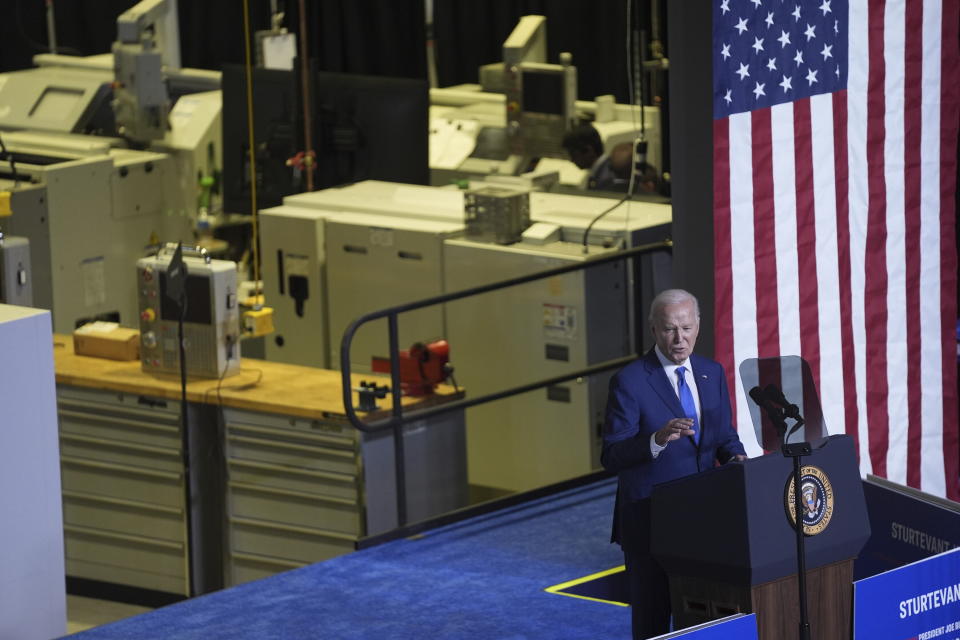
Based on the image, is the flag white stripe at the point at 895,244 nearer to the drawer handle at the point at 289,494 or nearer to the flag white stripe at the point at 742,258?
the flag white stripe at the point at 742,258

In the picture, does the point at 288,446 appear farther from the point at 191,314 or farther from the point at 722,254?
the point at 722,254

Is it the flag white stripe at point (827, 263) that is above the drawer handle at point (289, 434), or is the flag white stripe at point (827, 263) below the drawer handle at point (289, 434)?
above

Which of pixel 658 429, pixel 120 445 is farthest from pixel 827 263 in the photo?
pixel 120 445

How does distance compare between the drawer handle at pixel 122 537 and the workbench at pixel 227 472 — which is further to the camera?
the drawer handle at pixel 122 537

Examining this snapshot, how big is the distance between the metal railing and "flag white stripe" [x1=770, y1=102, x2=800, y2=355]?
1.20 metres

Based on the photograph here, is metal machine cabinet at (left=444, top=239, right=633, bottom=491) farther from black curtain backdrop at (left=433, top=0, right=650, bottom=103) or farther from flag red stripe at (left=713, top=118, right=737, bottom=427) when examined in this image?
black curtain backdrop at (left=433, top=0, right=650, bottom=103)

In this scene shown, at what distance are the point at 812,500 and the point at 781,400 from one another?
0.29 metres

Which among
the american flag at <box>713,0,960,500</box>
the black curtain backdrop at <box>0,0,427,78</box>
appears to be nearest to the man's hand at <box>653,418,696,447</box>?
the american flag at <box>713,0,960,500</box>

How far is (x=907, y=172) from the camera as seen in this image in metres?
7.07

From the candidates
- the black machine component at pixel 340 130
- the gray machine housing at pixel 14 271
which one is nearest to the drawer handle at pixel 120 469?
the gray machine housing at pixel 14 271

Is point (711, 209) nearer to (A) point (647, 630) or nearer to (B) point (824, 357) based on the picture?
(B) point (824, 357)

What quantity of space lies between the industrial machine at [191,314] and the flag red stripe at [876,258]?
8.84 ft

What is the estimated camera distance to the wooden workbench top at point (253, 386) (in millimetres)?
7531

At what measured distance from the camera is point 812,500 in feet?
15.3
